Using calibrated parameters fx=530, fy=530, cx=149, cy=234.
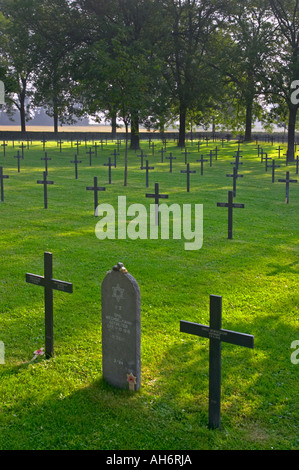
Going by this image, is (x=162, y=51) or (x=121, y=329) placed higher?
(x=162, y=51)

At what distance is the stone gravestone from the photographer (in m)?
5.59

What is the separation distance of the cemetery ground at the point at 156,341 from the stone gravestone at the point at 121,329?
19 cm

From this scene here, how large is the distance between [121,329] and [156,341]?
4.88 feet

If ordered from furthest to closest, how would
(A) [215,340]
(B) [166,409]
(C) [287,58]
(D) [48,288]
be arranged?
1. (C) [287,58]
2. (D) [48,288]
3. (B) [166,409]
4. (A) [215,340]

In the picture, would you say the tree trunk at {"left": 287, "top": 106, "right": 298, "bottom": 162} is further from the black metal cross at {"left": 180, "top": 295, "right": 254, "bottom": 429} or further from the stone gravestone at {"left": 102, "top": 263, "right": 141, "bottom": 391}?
the black metal cross at {"left": 180, "top": 295, "right": 254, "bottom": 429}

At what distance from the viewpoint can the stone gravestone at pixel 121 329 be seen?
5.59 m

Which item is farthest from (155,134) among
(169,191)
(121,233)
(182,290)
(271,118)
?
(182,290)

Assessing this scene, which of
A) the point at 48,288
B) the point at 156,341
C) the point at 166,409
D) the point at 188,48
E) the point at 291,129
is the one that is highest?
the point at 188,48

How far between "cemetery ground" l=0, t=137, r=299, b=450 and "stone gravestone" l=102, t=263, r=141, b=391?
187 mm

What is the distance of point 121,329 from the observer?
5.76 metres

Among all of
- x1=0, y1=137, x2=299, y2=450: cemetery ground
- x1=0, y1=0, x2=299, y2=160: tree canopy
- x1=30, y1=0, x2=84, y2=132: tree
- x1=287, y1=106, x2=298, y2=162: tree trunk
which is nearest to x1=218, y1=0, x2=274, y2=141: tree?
x1=0, y1=0, x2=299, y2=160: tree canopy

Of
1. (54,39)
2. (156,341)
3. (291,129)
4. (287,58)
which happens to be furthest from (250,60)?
(156,341)

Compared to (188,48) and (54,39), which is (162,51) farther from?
(54,39)


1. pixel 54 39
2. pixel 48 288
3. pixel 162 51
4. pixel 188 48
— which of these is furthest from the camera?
pixel 188 48
